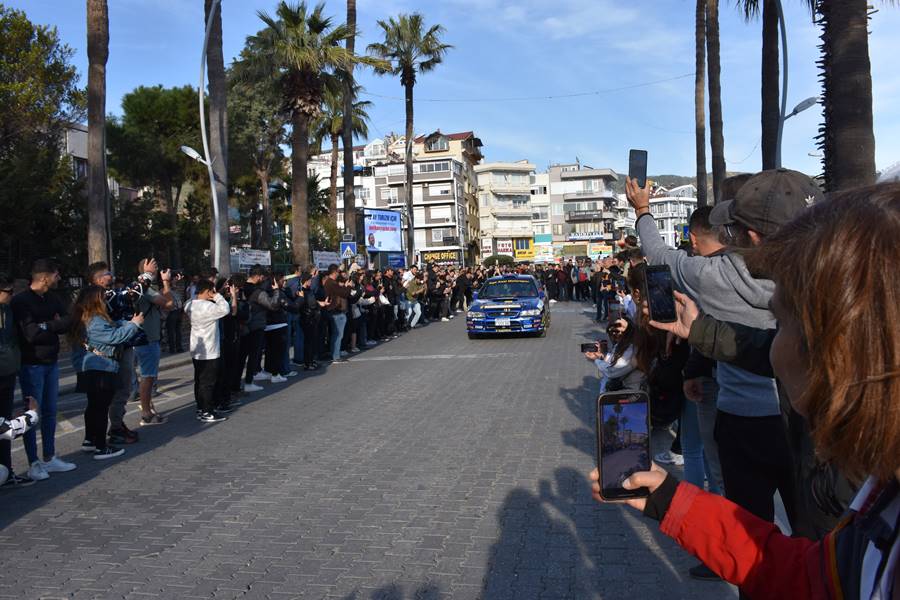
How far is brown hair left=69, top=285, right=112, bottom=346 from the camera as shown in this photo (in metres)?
8.02

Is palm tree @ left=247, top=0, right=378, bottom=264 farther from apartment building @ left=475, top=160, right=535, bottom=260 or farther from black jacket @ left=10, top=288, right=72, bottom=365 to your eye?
apartment building @ left=475, top=160, right=535, bottom=260

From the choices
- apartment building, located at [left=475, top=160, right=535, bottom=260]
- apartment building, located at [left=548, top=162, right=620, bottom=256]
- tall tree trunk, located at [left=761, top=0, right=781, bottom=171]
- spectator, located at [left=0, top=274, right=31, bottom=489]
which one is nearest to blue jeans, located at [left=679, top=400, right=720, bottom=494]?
spectator, located at [left=0, top=274, right=31, bottom=489]

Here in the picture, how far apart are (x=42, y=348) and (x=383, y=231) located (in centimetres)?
4093

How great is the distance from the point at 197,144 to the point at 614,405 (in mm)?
39036

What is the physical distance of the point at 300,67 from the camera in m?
25.3

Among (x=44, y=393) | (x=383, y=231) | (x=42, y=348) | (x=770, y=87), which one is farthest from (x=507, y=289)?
(x=383, y=231)

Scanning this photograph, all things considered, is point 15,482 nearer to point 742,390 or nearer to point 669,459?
point 669,459

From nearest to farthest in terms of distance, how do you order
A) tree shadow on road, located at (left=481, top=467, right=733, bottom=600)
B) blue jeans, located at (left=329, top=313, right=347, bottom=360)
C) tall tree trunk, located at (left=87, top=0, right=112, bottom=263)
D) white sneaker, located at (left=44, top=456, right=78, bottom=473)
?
tree shadow on road, located at (left=481, top=467, right=733, bottom=600) < white sneaker, located at (left=44, top=456, right=78, bottom=473) < blue jeans, located at (left=329, top=313, right=347, bottom=360) < tall tree trunk, located at (left=87, top=0, right=112, bottom=263)

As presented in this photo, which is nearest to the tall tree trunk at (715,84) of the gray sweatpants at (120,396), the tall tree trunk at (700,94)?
the tall tree trunk at (700,94)

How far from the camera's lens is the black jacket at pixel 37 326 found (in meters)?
7.42

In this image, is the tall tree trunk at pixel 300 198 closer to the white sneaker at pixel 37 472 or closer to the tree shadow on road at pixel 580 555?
the white sneaker at pixel 37 472

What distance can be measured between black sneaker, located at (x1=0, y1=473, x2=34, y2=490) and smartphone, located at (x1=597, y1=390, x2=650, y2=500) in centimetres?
683

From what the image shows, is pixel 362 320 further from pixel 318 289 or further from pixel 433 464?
pixel 433 464

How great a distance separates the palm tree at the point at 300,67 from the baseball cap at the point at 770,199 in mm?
22434
